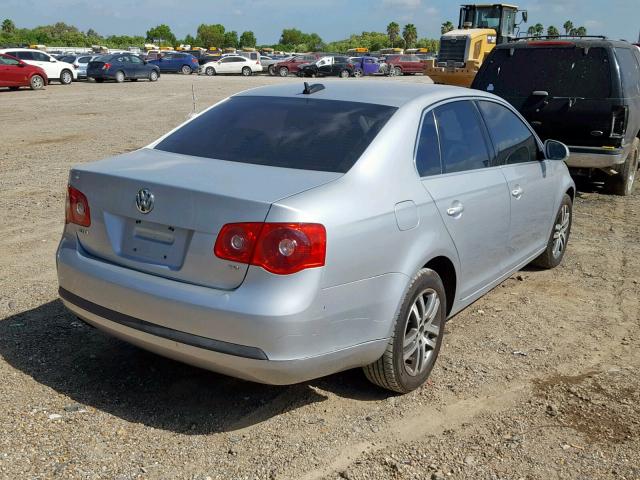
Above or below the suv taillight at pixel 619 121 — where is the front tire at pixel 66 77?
below

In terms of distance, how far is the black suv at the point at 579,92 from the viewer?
8727 millimetres

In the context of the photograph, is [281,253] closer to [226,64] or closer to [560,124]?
[560,124]

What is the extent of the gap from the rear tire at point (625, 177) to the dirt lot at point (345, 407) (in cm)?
427

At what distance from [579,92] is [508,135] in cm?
436

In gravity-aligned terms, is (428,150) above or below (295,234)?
above

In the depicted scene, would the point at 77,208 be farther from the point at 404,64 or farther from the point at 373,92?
the point at 404,64

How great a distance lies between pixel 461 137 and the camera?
178 inches

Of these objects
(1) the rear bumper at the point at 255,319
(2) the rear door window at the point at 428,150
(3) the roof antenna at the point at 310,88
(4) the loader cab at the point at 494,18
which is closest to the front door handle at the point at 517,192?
(2) the rear door window at the point at 428,150

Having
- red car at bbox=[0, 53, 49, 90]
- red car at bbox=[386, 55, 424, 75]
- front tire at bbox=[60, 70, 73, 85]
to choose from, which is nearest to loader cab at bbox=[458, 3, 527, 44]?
red car at bbox=[0, 53, 49, 90]

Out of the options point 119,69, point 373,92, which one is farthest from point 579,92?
point 119,69

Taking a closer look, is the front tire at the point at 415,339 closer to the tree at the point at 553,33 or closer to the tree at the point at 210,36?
the tree at the point at 553,33

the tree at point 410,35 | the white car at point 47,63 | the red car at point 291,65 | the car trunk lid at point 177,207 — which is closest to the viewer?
the car trunk lid at point 177,207

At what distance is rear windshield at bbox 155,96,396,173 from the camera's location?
12.6ft

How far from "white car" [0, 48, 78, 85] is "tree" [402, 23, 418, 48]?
91.4 metres
